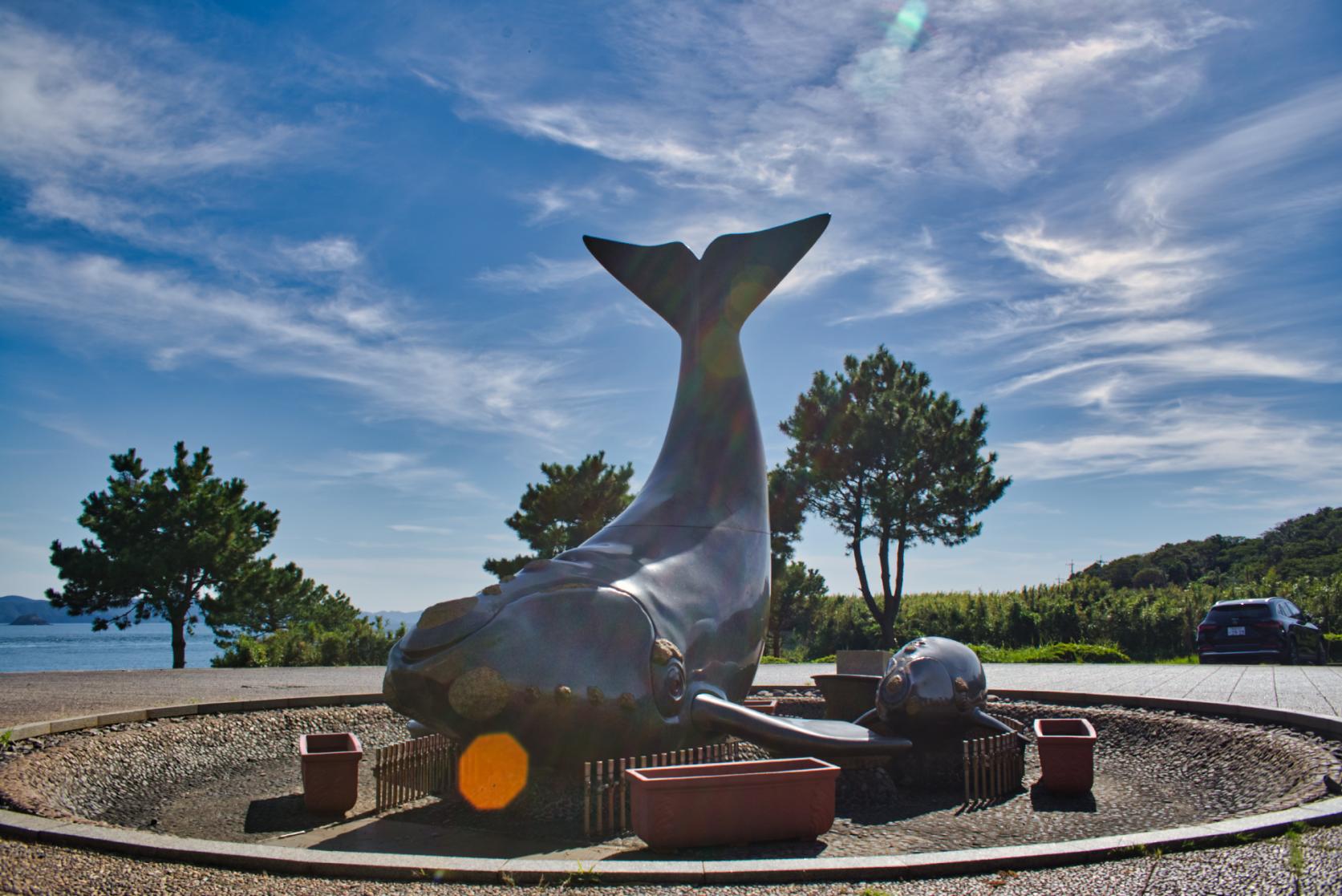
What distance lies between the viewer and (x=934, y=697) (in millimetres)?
10773

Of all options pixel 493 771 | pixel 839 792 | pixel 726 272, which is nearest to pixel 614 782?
pixel 493 771

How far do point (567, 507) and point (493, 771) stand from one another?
81.9ft

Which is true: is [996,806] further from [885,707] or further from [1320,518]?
[1320,518]

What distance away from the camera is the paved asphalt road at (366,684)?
48.0ft

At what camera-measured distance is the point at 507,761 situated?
9.16 m

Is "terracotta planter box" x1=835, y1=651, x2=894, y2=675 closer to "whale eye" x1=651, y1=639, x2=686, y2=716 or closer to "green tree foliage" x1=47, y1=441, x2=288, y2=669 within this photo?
"whale eye" x1=651, y1=639, x2=686, y2=716

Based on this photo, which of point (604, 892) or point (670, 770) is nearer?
point (604, 892)

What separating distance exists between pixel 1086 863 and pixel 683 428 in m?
7.70

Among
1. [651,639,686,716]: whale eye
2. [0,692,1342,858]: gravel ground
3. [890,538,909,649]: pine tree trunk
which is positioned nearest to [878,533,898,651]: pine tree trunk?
[890,538,909,649]: pine tree trunk

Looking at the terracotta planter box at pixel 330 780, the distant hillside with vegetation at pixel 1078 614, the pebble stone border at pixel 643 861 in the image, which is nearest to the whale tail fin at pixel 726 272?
the terracotta planter box at pixel 330 780

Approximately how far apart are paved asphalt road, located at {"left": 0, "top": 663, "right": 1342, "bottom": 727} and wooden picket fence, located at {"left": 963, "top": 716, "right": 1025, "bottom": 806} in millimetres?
5370

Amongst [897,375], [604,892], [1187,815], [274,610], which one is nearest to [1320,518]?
[897,375]

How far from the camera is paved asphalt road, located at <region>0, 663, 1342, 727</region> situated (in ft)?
48.0

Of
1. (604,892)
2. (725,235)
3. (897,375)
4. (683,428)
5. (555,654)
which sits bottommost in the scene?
(604,892)
